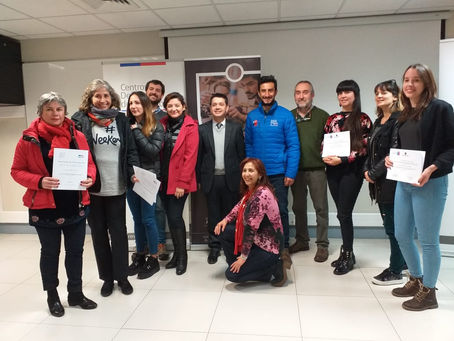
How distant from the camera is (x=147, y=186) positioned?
2.68m

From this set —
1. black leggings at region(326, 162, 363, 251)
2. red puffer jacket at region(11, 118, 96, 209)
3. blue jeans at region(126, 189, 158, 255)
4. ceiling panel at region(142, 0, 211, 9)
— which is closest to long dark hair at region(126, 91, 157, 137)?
blue jeans at region(126, 189, 158, 255)

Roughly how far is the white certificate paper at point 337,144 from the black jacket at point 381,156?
173mm

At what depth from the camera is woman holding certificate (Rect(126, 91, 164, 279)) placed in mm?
2682

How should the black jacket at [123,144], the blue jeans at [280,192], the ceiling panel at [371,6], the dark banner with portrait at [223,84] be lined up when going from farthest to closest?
the dark banner with portrait at [223,84] → the ceiling panel at [371,6] → the blue jeans at [280,192] → the black jacket at [123,144]

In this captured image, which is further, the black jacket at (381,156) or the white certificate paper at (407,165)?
the black jacket at (381,156)

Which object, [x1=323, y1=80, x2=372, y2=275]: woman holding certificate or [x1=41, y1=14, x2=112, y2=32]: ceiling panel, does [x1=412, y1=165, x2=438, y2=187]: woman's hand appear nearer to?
[x1=323, y1=80, x2=372, y2=275]: woman holding certificate

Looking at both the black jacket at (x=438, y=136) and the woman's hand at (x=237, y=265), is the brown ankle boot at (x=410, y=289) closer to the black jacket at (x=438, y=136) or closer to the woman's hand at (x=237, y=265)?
the black jacket at (x=438, y=136)

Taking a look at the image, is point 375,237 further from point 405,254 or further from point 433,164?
point 433,164

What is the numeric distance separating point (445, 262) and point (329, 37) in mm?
2651

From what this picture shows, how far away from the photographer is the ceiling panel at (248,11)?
10.9ft

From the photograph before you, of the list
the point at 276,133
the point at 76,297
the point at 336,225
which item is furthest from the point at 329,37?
the point at 76,297

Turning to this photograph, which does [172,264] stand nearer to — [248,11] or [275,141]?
[275,141]

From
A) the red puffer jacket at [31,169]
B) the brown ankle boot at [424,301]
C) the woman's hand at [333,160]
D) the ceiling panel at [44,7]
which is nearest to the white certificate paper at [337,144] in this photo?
the woman's hand at [333,160]

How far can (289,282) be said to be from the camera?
2748mm
